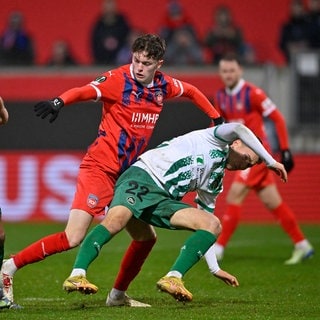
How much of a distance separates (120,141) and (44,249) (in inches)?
42.7

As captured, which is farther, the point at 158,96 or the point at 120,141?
the point at 158,96

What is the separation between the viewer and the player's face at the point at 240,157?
330 inches

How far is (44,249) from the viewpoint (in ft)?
27.8

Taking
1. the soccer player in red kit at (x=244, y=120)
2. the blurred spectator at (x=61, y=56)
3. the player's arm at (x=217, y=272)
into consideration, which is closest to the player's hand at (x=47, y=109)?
the player's arm at (x=217, y=272)

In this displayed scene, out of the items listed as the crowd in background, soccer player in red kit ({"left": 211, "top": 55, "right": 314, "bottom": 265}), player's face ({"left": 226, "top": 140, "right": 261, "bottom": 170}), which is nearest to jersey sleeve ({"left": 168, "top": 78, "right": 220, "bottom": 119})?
player's face ({"left": 226, "top": 140, "right": 261, "bottom": 170})

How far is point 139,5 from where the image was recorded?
24.1 metres

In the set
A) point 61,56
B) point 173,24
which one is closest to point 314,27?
point 173,24

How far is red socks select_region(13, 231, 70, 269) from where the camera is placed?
8414 mm

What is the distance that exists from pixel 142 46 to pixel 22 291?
8.76ft

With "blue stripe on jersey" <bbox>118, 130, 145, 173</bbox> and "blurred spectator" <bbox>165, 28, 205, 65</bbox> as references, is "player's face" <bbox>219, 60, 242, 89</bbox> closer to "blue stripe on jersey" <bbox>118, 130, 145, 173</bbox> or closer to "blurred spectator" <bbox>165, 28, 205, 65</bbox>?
"blue stripe on jersey" <bbox>118, 130, 145, 173</bbox>

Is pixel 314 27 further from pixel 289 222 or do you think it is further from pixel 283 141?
pixel 283 141

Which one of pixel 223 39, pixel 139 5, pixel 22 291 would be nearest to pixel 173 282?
pixel 22 291

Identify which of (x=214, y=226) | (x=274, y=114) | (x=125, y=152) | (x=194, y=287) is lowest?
(x=194, y=287)

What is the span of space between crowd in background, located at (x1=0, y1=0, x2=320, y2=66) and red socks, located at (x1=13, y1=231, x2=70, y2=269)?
1125 cm
